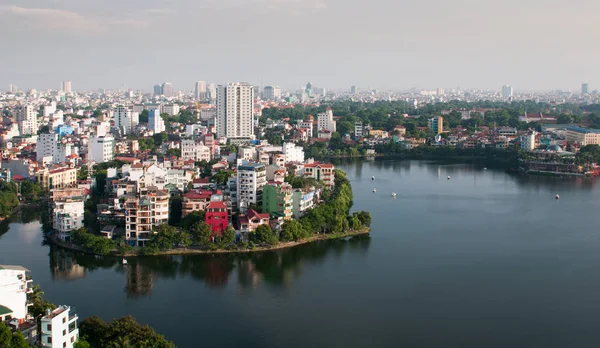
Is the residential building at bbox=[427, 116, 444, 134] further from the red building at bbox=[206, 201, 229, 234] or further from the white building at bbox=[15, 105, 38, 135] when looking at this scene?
the red building at bbox=[206, 201, 229, 234]

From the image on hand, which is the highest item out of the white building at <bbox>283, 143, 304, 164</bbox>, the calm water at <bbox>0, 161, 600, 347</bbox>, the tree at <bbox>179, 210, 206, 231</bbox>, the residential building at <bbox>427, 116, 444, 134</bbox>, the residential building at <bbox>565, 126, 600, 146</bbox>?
the residential building at <bbox>427, 116, 444, 134</bbox>

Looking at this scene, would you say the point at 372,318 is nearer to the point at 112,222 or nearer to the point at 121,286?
the point at 121,286

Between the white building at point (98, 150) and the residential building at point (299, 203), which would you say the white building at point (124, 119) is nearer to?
the white building at point (98, 150)

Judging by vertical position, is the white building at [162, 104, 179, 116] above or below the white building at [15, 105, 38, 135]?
above

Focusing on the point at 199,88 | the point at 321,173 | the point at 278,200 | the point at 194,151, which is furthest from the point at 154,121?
the point at 199,88

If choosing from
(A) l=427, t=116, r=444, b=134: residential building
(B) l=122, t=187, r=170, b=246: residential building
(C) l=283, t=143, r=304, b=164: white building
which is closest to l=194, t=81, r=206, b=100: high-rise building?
(A) l=427, t=116, r=444, b=134: residential building

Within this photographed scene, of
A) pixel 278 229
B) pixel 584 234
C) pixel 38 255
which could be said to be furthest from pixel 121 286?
pixel 584 234

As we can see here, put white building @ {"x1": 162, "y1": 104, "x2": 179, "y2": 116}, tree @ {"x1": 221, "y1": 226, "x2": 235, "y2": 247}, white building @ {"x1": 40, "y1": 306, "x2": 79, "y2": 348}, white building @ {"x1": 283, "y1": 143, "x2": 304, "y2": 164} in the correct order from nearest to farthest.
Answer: white building @ {"x1": 40, "y1": 306, "x2": 79, "y2": 348}, tree @ {"x1": 221, "y1": 226, "x2": 235, "y2": 247}, white building @ {"x1": 283, "y1": 143, "x2": 304, "y2": 164}, white building @ {"x1": 162, "y1": 104, "x2": 179, "y2": 116}
